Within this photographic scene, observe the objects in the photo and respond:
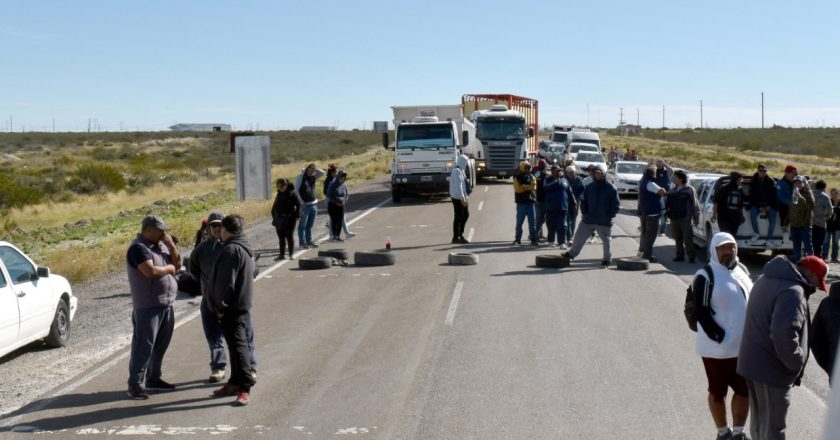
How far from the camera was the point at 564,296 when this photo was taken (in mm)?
13977

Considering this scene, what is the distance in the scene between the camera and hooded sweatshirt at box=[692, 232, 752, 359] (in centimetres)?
667

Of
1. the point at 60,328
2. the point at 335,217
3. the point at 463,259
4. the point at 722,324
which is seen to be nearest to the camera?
the point at 722,324

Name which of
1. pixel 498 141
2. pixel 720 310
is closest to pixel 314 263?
pixel 720 310

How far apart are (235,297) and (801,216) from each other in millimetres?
11308

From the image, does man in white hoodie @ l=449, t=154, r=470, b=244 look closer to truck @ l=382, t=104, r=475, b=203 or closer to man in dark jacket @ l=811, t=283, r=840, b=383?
truck @ l=382, t=104, r=475, b=203

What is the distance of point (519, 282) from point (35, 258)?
13840 millimetres

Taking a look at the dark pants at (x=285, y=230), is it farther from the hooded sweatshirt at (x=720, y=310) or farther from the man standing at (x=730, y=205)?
the hooded sweatshirt at (x=720, y=310)

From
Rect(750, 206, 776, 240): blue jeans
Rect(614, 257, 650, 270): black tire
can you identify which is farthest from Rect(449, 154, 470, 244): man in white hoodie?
Rect(750, 206, 776, 240): blue jeans

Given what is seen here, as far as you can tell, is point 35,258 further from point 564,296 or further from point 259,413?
point 259,413

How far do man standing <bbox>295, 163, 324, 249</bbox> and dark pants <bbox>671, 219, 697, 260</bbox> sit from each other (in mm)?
7404

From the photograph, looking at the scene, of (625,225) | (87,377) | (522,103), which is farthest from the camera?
(522,103)

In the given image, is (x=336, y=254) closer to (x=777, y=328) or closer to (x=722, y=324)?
(x=722, y=324)

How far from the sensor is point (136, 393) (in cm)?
866

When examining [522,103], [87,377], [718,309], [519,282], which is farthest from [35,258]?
[522,103]
